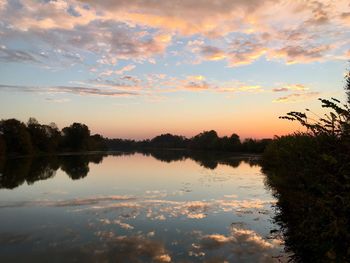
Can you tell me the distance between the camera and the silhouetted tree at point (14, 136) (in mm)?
82625

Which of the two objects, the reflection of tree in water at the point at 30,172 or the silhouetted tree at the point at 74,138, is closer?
the reflection of tree in water at the point at 30,172

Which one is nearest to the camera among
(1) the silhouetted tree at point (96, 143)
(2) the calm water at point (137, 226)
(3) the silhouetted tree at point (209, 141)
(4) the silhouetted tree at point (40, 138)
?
(2) the calm water at point (137, 226)

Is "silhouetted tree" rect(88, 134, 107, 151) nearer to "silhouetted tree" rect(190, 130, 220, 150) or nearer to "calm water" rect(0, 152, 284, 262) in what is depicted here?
"silhouetted tree" rect(190, 130, 220, 150)

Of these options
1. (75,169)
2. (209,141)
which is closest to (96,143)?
(209,141)

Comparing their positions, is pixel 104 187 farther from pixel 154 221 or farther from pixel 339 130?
pixel 339 130

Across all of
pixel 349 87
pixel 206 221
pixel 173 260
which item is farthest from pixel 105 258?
pixel 349 87

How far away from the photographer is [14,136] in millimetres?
82625

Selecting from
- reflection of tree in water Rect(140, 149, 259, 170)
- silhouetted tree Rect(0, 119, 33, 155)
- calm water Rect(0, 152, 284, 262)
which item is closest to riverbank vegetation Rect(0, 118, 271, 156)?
silhouetted tree Rect(0, 119, 33, 155)

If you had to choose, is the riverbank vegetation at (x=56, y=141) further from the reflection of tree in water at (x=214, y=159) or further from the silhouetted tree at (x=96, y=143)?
the reflection of tree in water at (x=214, y=159)

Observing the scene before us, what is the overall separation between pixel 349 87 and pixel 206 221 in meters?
24.2

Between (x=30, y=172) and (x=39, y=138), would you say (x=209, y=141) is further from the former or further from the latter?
(x=30, y=172)

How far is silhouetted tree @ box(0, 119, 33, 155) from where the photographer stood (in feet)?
271

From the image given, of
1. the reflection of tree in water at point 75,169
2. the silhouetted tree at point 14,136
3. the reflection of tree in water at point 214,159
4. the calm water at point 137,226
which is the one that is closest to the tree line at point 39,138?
the silhouetted tree at point 14,136

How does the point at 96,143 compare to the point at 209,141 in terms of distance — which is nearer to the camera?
the point at 96,143
